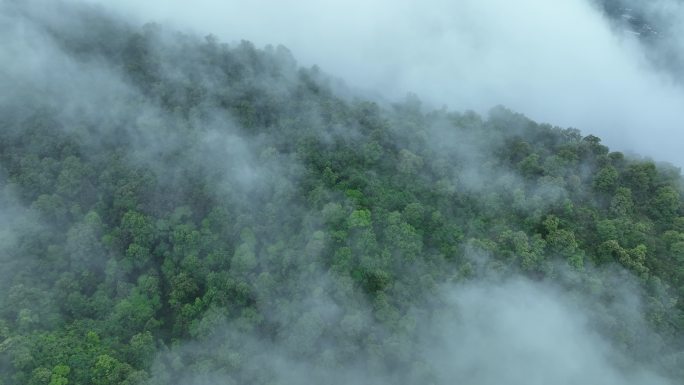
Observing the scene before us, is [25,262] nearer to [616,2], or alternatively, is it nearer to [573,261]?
[573,261]

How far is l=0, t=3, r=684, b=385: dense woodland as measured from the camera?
172ft

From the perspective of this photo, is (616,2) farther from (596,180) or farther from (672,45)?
(596,180)

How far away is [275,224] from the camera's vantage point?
6109cm

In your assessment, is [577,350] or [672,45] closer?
[577,350]

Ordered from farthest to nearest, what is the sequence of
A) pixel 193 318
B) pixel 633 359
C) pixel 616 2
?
pixel 616 2 < pixel 193 318 < pixel 633 359

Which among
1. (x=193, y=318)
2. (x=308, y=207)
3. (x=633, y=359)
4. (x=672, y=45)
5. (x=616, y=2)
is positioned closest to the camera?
(x=633, y=359)

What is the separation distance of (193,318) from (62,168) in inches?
900

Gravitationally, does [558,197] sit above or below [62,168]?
above

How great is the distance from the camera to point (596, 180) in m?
65.1

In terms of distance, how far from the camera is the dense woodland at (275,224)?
52.3 metres

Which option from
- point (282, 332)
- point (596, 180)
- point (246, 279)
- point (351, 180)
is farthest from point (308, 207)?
point (596, 180)

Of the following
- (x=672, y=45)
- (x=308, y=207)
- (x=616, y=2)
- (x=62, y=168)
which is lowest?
(x=62, y=168)

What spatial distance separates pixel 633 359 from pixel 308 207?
32.0 m

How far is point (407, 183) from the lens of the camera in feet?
213
